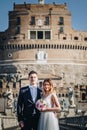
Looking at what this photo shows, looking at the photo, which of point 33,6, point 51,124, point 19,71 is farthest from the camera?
point 33,6

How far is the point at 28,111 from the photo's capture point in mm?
9406

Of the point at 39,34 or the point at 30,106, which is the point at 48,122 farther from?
the point at 39,34

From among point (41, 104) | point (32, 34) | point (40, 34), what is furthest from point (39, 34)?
point (41, 104)

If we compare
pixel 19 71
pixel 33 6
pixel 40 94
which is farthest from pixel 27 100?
pixel 33 6

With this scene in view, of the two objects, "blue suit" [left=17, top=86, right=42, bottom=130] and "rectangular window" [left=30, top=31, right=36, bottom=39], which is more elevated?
"blue suit" [left=17, top=86, right=42, bottom=130]

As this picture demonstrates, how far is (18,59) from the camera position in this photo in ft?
211

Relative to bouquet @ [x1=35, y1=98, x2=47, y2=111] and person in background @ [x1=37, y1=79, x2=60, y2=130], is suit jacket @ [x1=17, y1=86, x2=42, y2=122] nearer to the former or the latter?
bouquet @ [x1=35, y1=98, x2=47, y2=111]

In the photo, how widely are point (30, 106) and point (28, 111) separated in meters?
0.10

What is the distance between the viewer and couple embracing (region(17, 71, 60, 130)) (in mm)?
9070

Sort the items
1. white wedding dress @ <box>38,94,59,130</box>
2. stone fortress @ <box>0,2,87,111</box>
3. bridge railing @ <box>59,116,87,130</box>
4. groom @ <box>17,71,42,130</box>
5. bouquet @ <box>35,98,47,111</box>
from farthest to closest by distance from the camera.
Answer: stone fortress @ <box>0,2,87,111</box>
bridge railing @ <box>59,116,87,130</box>
groom @ <box>17,71,42,130</box>
bouquet @ <box>35,98,47,111</box>
white wedding dress @ <box>38,94,59,130</box>

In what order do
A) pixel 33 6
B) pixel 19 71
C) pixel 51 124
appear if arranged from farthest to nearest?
pixel 33 6 → pixel 19 71 → pixel 51 124

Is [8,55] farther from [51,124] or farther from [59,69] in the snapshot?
[51,124]

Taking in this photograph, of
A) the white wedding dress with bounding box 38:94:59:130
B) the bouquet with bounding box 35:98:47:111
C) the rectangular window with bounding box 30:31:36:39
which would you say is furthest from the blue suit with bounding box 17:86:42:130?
the rectangular window with bounding box 30:31:36:39

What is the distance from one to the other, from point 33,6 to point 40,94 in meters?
58.9
